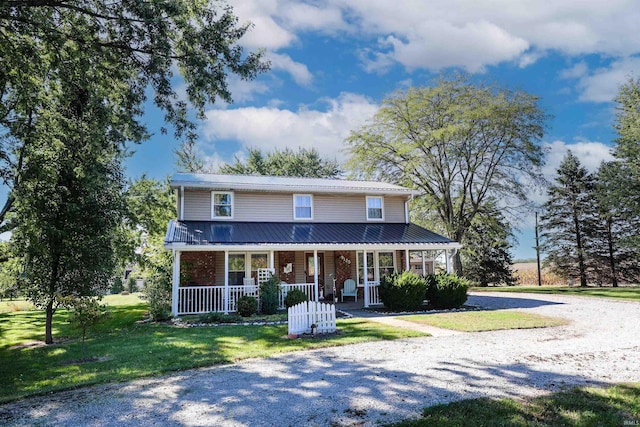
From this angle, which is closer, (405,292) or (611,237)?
(405,292)

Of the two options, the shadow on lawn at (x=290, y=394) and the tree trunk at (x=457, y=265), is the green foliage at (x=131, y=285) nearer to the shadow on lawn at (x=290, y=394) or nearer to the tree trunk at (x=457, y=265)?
the tree trunk at (x=457, y=265)

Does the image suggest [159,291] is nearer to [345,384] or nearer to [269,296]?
[269,296]

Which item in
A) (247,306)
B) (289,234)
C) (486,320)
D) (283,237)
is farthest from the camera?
(289,234)

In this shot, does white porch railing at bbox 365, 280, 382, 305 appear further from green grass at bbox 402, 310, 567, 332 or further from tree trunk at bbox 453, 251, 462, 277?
tree trunk at bbox 453, 251, 462, 277

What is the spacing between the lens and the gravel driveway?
14.7ft

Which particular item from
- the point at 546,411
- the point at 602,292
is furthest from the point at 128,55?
the point at 602,292

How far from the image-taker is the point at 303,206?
61.4 ft

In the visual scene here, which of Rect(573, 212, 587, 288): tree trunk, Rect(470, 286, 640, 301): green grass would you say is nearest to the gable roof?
Rect(470, 286, 640, 301): green grass

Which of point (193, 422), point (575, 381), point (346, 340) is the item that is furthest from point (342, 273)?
point (193, 422)

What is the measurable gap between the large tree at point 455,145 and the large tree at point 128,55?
18470 millimetres

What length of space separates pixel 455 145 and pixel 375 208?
1001 cm

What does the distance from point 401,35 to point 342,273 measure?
10.7 metres

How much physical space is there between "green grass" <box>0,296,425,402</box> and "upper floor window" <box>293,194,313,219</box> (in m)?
7.37

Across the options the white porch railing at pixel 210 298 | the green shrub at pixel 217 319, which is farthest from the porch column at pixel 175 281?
the green shrub at pixel 217 319
